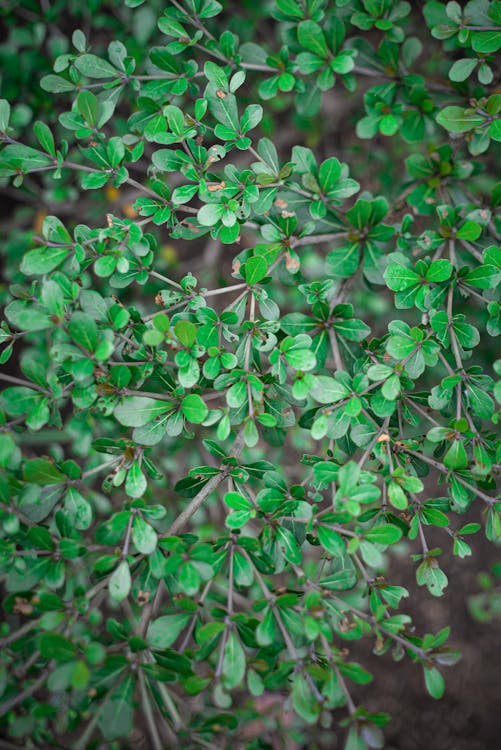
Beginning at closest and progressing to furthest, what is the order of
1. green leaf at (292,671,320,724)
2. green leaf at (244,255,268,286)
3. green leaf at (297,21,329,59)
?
1. green leaf at (292,671,320,724)
2. green leaf at (244,255,268,286)
3. green leaf at (297,21,329,59)

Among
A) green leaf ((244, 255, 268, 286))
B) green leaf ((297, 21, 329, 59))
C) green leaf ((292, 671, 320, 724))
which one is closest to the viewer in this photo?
green leaf ((292, 671, 320, 724))

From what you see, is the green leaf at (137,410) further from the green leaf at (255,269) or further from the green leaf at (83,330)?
the green leaf at (255,269)

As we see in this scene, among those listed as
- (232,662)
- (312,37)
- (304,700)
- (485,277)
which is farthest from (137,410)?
(312,37)

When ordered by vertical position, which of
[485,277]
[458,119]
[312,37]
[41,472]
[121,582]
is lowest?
[121,582]

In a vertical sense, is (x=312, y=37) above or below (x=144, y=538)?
above

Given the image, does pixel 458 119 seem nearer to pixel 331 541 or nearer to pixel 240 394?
pixel 240 394

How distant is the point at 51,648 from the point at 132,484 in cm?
29

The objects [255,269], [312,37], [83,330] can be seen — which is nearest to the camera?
[83,330]

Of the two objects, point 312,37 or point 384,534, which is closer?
point 384,534

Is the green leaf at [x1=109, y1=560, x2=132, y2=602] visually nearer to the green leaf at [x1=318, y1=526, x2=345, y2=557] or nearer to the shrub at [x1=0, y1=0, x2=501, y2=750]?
the shrub at [x1=0, y1=0, x2=501, y2=750]

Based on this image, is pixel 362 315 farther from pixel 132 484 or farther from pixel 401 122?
pixel 132 484

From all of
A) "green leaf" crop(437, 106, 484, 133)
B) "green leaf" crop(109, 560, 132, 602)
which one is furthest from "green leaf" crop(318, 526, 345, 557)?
"green leaf" crop(437, 106, 484, 133)

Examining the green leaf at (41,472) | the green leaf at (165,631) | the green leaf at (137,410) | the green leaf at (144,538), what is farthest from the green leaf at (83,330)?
the green leaf at (165,631)

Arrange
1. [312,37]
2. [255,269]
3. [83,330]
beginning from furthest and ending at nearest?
[312,37]
[255,269]
[83,330]
